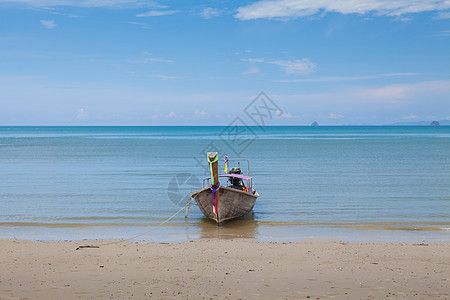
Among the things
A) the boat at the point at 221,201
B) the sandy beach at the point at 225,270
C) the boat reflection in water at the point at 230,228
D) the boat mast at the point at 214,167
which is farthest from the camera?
the boat at the point at 221,201

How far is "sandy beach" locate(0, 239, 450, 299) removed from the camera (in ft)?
28.3

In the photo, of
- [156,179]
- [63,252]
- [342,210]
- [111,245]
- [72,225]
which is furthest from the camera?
[156,179]

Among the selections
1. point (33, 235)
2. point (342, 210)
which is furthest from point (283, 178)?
point (33, 235)

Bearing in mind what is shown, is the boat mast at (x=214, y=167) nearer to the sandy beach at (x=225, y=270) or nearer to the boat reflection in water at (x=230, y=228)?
the boat reflection in water at (x=230, y=228)

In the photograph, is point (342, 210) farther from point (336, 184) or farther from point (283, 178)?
point (283, 178)

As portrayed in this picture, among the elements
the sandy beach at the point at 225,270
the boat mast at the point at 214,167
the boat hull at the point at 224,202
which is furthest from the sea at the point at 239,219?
the sandy beach at the point at 225,270

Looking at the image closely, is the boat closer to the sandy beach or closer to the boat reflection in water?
the boat reflection in water

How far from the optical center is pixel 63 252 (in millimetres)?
12109

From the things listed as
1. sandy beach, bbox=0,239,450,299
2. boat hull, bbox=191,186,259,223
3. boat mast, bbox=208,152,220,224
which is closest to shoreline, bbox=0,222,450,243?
boat hull, bbox=191,186,259,223

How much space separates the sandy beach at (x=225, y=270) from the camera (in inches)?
340

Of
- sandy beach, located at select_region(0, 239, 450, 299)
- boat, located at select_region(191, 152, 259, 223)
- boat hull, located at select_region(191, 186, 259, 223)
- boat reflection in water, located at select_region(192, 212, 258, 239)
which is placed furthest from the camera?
boat hull, located at select_region(191, 186, 259, 223)

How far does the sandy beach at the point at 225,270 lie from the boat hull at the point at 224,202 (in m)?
3.71

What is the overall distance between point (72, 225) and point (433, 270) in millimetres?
12661

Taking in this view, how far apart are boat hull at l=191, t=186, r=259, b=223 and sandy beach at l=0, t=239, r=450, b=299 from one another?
146 inches
